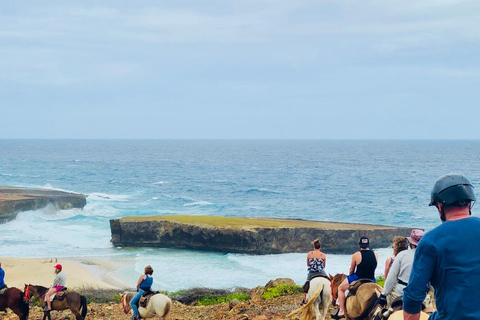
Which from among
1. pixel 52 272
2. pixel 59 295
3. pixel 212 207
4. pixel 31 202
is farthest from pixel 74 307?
pixel 212 207

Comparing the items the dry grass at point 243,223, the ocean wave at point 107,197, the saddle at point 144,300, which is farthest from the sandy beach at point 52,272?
the ocean wave at point 107,197

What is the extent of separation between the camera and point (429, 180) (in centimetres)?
10775

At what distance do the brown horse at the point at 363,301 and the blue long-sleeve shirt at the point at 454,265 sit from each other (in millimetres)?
7124

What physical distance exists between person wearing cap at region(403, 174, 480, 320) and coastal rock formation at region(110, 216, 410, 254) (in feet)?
123

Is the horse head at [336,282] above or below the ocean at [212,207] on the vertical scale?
above

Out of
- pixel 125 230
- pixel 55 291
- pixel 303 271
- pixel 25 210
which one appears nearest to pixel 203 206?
pixel 25 210

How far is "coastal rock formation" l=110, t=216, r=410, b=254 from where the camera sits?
41406 mm

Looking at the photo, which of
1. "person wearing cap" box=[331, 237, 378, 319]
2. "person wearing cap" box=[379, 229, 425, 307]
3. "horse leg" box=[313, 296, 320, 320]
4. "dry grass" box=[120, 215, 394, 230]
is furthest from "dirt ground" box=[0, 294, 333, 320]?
"dry grass" box=[120, 215, 394, 230]

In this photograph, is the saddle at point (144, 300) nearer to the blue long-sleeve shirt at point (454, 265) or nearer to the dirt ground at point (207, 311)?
the dirt ground at point (207, 311)

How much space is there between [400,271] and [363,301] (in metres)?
2.58

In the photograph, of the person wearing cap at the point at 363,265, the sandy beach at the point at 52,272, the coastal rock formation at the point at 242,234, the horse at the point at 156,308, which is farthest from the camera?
the coastal rock formation at the point at 242,234

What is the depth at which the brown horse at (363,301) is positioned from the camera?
11034 millimetres

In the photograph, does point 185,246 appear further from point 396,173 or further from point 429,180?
point 396,173

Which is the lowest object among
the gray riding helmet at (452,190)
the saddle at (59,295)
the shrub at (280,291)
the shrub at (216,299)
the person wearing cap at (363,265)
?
the shrub at (216,299)
